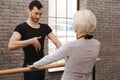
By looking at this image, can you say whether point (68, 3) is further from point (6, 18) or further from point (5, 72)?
point (5, 72)

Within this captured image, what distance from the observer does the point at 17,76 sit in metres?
5.61

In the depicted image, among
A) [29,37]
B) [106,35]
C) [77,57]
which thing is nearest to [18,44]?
[29,37]

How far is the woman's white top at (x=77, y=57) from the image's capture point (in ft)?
6.71

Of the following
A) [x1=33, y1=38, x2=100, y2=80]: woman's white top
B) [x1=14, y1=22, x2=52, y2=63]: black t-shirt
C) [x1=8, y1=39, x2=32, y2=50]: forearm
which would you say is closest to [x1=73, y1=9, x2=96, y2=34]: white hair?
[x1=33, y1=38, x2=100, y2=80]: woman's white top

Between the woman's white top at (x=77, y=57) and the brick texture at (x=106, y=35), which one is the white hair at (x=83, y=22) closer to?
the woman's white top at (x=77, y=57)

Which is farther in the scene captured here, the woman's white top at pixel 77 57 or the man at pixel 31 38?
the man at pixel 31 38

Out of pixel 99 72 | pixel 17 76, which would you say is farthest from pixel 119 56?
pixel 17 76

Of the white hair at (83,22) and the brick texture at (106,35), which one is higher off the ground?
the white hair at (83,22)

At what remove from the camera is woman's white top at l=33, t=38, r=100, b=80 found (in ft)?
6.71

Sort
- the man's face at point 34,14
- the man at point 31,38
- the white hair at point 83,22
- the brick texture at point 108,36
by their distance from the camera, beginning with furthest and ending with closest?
the brick texture at point 108,36 → the man's face at point 34,14 → the man at point 31,38 → the white hair at point 83,22

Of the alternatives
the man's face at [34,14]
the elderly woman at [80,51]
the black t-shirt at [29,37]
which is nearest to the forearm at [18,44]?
the black t-shirt at [29,37]

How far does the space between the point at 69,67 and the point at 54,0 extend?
435cm

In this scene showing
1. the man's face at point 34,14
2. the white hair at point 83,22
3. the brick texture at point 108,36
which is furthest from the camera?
the brick texture at point 108,36

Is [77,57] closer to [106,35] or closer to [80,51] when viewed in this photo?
[80,51]
